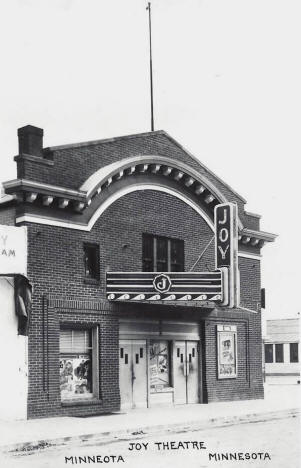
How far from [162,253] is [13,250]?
20.0ft

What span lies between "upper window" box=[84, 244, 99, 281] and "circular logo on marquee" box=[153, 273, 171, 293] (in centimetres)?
176

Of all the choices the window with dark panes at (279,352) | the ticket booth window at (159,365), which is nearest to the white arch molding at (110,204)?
the ticket booth window at (159,365)

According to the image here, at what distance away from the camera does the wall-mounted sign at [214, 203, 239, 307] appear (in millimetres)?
21047

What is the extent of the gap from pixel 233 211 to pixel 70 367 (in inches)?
274

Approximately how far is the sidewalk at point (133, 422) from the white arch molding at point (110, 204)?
5206 millimetres

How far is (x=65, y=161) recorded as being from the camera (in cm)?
1984

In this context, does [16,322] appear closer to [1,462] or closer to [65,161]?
[65,161]

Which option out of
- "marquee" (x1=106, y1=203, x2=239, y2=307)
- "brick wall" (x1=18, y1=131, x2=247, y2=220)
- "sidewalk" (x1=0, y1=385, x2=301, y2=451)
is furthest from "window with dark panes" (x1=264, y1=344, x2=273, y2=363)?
"marquee" (x1=106, y1=203, x2=239, y2=307)

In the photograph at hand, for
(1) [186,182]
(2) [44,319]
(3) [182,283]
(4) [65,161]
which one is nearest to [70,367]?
(2) [44,319]

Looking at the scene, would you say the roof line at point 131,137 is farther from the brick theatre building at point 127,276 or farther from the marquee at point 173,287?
the marquee at point 173,287

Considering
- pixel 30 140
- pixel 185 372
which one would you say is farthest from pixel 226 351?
pixel 30 140

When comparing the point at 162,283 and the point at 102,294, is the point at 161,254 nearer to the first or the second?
the point at 162,283

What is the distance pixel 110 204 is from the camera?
20.9 metres

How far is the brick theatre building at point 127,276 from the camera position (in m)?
18.8
